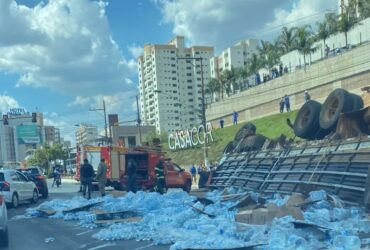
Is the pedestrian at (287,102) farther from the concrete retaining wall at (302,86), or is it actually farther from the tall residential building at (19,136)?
the tall residential building at (19,136)

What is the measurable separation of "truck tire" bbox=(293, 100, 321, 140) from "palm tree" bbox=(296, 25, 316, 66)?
4259 cm

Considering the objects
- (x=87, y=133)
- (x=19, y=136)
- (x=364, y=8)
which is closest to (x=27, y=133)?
(x=19, y=136)

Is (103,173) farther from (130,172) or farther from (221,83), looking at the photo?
(221,83)

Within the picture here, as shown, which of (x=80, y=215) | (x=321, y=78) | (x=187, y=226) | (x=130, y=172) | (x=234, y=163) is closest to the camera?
(x=187, y=226)

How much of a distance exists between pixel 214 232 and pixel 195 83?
8526 cm

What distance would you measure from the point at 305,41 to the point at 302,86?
8460 mm

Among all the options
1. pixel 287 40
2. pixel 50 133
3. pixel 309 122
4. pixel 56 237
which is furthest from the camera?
pixel 50 133

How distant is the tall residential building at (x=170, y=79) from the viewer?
91312mm

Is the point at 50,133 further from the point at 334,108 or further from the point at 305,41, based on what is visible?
the point at 334,108

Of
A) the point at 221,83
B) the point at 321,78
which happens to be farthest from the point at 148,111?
the point at 321,78

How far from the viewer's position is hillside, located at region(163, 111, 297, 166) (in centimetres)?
4941

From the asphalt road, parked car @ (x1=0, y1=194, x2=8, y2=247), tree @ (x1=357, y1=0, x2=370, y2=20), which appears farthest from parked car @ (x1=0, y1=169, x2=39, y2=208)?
tree @ (x1=357, y1=0, x2=370, y2=20)

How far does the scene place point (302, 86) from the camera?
53.9m

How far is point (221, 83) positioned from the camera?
8488 cm
